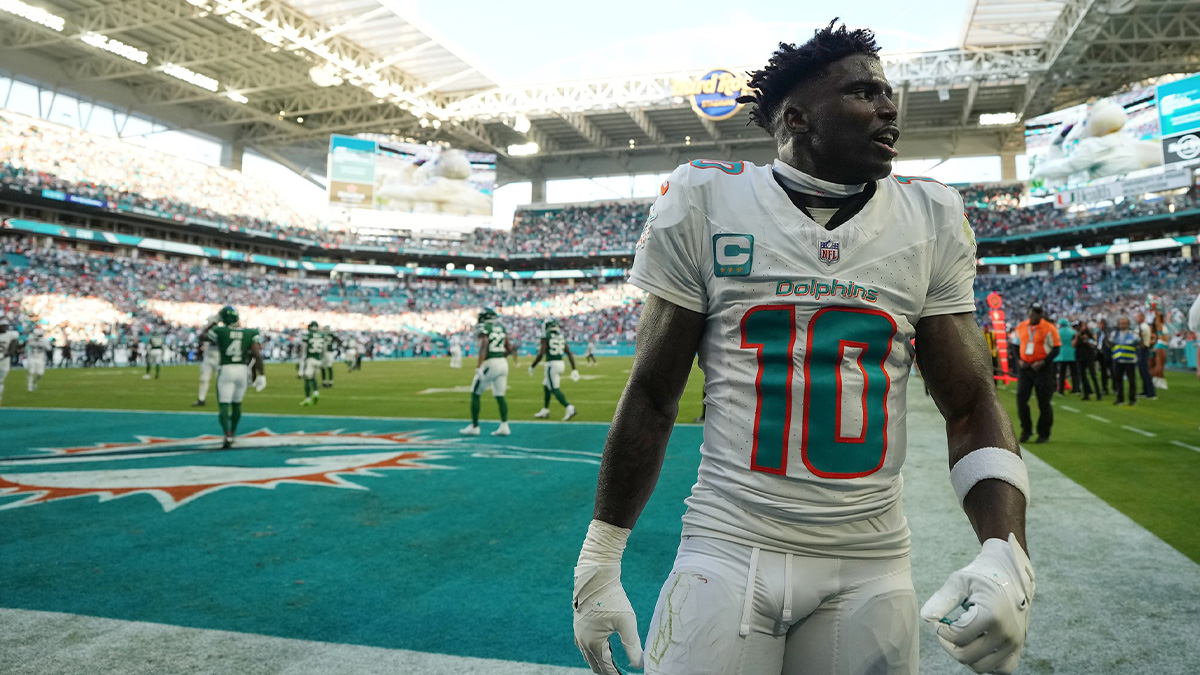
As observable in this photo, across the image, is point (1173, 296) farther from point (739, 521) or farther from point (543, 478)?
point (739, 521)

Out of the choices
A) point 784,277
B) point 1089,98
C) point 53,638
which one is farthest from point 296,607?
point 1089,98

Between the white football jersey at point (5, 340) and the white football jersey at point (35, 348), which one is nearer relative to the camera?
the white football jersey at point (5, 340)

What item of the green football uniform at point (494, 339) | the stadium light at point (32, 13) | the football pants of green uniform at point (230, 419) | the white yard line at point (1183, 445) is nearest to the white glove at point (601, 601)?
the football pants of green uniform at point (230, 419)

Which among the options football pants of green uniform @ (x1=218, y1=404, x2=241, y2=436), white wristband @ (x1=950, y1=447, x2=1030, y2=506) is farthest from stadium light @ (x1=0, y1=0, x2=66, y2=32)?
white wristband @ (x1=950, y1=447, x2=1030, y2=506)

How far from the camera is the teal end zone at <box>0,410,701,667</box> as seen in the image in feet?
11.8

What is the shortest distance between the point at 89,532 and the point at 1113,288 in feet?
173

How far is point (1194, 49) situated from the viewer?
32.2 m

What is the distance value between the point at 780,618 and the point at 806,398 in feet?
1.54

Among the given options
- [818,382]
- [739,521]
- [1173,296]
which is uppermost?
[1173,296]

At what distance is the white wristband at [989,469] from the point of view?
4.94 ft

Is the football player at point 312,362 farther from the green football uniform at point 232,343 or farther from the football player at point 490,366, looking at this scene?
the football player at point 490,366

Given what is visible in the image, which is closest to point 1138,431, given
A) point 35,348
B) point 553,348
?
point 553,348

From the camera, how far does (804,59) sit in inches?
72.5

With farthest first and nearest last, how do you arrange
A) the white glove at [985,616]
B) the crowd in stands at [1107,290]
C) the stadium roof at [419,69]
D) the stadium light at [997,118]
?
1. the stadium light at [997,118]
2. the crowd in stands at [1107,290]
3. the stadium roof at [419,69]
4. the white glove at [985,616]
